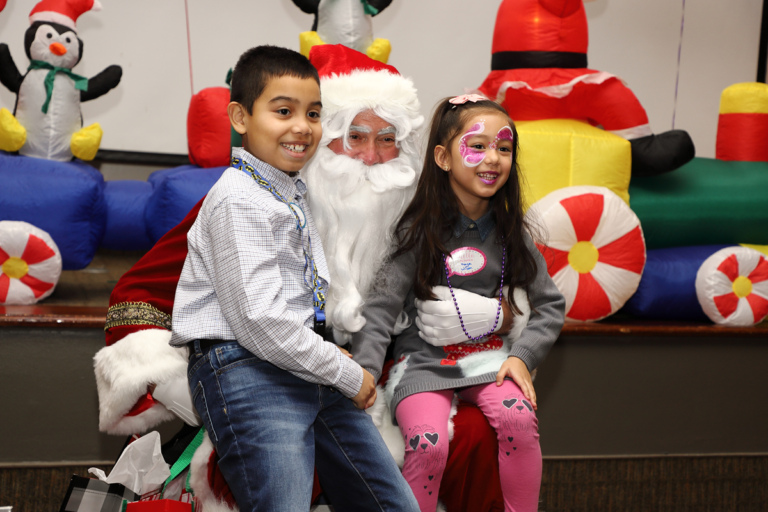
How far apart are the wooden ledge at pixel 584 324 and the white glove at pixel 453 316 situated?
845mm

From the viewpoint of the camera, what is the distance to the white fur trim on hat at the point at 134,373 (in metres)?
1.64

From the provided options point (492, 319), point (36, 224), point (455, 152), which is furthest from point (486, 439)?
point (36, 224)

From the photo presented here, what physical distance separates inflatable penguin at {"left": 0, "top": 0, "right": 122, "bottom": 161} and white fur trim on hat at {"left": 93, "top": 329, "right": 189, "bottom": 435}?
164 centimetres

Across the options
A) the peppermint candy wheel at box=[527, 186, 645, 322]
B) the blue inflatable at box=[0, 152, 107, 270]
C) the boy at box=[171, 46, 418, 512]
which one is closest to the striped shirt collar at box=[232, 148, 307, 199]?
the boy at box=[171, 46, 418, 512]

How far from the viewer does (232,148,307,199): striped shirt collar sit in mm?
Answer: 1547

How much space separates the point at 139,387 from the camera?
164 cm

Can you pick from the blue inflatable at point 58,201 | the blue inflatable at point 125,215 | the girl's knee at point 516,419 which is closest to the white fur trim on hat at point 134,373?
the girl's knee at point 516,419

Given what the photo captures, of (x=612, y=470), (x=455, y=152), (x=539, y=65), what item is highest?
(x=539, y=65)

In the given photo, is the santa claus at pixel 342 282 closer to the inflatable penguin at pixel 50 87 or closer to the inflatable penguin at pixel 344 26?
the inflatable penguin at pixel 344 26

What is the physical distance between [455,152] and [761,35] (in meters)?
3.82

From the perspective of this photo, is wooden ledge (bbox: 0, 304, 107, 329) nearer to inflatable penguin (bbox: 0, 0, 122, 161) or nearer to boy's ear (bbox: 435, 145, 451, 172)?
inflatable penguin (bbox: 0, 0, 122, 161)

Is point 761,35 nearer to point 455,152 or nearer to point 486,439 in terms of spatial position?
point 455,152

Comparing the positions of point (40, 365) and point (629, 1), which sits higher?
point (629, 1)

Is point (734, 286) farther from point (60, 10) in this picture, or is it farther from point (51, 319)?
point (60, 10)
